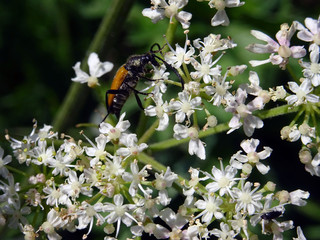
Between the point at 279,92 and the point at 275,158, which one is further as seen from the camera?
the point at 275,158

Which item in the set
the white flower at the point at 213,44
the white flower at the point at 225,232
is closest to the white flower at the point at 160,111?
the white flower at the point at 213,44

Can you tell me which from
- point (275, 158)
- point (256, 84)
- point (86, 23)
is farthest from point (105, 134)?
point (86, 23)

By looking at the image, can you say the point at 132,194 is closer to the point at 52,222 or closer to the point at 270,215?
the point at 52,222

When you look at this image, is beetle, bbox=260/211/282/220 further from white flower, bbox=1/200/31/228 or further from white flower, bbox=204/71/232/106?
white flower, bbox=1/200/31/228

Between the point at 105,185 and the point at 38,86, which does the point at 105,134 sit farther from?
the point at 38,86

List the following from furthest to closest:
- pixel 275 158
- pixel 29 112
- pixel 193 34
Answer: pixel 29 112, pixel 275 158, pixel 193 34

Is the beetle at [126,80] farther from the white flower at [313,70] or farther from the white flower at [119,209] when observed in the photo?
the white flower at [313,70]

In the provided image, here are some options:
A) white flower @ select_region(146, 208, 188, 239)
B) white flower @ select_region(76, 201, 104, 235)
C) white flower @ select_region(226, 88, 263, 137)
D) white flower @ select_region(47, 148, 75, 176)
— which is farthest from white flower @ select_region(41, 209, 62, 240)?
white flower @ select_region(226, 88, 263, 137)

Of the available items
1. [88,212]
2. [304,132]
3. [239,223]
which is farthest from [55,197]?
[304,132]
